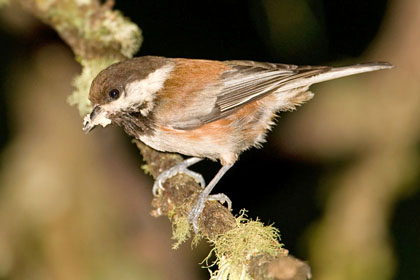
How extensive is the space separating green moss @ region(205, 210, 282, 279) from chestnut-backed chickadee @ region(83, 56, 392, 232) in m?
0.81

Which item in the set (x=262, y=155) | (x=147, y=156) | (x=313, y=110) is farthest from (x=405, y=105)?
(x=147, y=156)

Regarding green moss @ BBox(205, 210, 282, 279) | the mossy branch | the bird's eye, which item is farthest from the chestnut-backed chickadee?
green moss @ BBox(205, 210, 282, 279)

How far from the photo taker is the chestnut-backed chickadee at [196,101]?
3.68m

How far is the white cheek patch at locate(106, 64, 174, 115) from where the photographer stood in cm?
369

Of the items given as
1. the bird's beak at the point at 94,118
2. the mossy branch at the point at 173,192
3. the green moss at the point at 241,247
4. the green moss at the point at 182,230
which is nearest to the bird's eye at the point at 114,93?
the bird's beak at the point at 94,118

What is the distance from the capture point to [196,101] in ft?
12.4

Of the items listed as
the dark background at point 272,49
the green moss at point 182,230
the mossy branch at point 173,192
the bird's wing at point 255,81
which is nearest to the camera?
the mossy branch at point 173,192

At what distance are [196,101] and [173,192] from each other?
689 millimetres

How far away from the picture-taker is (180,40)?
6.04 m

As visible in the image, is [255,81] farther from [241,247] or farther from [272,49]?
[272,49]

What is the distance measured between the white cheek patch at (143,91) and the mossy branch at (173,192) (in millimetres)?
571

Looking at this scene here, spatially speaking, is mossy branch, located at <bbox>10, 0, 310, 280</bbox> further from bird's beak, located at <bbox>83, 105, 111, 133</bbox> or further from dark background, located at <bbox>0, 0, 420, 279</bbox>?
dark background, located at <bbox>0, 0, 420, 279</bbox>

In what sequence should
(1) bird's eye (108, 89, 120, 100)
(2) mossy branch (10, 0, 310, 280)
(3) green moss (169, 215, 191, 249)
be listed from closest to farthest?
(2) mossy branch (10, 0, 310, 280) < (3) green moss (169, 215, 191, 249) < (1) bird's eye (108, 89, 120, 100)

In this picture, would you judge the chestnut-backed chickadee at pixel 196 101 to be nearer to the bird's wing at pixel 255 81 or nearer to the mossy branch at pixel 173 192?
the bird's wing at pixel 255 81
